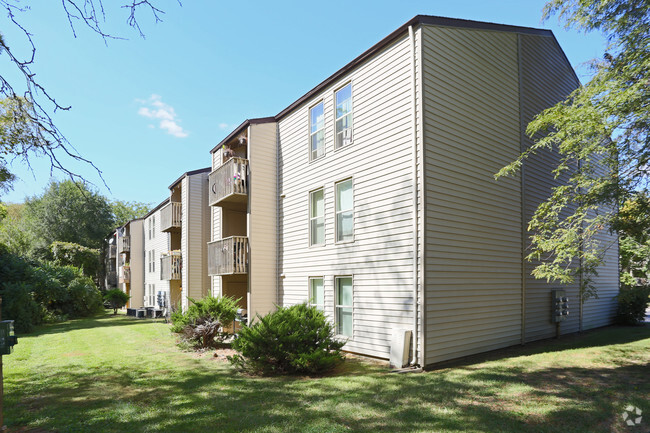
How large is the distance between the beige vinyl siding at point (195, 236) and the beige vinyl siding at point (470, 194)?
14.4 m

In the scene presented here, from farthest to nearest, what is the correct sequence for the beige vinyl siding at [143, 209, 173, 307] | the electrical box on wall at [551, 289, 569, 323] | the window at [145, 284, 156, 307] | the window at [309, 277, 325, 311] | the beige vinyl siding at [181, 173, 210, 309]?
the window at [145, 284, 156, 307] → the beige vinyl siding at [143, 209, 173, 307] → the beige vinyl siding at [181, 173, 210, 309] → the electrical box on wall at [551, 289, 569, 323] → the window at [309, 277, 325, 311]

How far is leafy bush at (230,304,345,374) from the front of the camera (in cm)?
846

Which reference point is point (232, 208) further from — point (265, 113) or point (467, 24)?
point (467, 24)

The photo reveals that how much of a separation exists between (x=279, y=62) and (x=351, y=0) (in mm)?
2287

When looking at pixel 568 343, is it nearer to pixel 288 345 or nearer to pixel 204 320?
pixel 288 345

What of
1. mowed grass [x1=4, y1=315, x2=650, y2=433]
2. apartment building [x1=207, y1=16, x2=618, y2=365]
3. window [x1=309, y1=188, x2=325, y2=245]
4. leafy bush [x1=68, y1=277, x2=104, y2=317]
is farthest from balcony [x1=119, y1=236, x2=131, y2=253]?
window [x1=309, y1=188, x2=325, y2=245]

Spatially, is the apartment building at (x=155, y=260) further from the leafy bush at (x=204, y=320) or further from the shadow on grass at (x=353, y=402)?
the shadow on grass at (x=353, y=402)

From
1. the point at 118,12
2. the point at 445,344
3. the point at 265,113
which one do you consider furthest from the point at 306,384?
the point at 265,113

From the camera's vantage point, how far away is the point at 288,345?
8547 mm

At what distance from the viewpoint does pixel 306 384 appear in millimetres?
7781

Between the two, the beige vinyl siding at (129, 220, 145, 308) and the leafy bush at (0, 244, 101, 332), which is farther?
the beige vinyl siding at (129, 220, 145, 308)

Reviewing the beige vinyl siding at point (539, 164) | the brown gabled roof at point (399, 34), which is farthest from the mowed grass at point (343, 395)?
the brown gabled roof at point (399, 34)

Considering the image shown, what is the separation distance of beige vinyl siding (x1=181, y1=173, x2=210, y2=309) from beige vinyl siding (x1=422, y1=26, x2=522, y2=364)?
565 inches

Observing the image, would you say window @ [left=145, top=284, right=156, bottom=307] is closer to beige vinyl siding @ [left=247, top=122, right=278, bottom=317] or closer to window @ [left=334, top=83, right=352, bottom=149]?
beige vinyl siding @ [left=247, top=122, right=278, bottom=317]
